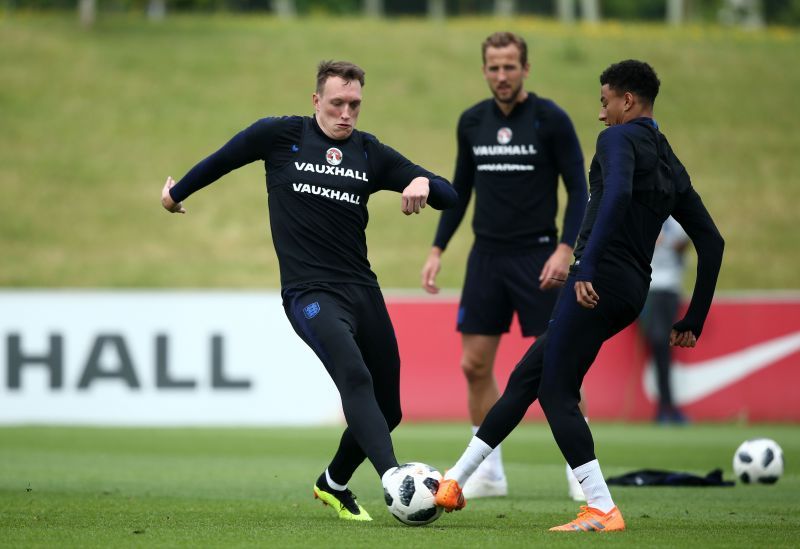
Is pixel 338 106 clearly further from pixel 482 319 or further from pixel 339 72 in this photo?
pixel 482 319

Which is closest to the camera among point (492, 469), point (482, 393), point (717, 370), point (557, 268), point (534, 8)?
point (557, 268)

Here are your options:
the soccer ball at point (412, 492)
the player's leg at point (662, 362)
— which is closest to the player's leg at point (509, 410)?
the soccer ball at point (412, 492)

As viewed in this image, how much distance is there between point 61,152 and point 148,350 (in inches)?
748

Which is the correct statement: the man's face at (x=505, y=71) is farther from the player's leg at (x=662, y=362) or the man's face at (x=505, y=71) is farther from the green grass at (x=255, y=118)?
the green grass at (x=255, y=118)

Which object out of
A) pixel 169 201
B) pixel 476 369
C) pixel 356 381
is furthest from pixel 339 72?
pixel 476 369

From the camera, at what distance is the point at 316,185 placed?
7.00 meters

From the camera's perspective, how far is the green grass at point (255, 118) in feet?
94.6

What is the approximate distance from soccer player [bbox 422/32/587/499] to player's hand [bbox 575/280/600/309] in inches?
90.6

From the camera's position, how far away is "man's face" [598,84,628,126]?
6.67 metres

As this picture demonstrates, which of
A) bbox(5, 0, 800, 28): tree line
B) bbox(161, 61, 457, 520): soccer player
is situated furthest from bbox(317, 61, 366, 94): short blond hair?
bbox(5, 0, 800, 28): tree line

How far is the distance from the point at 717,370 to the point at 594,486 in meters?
10.5

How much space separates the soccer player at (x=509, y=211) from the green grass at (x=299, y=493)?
104 centimetres

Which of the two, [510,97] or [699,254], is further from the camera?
[510,97]

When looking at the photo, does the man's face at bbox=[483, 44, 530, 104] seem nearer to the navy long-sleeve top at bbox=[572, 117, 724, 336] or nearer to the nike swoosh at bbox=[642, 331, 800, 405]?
the navy long-sleeve top at bbox=[572, 117, 724, 336]
